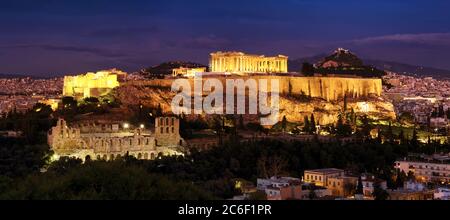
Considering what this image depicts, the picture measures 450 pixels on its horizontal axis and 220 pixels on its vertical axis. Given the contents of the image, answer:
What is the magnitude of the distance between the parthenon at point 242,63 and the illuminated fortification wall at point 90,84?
617cm

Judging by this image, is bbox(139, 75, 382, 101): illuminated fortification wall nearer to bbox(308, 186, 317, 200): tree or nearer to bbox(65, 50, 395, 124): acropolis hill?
bbox(65, 50, 395, 124): acropolis hill

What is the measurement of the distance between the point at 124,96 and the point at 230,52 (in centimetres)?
1020

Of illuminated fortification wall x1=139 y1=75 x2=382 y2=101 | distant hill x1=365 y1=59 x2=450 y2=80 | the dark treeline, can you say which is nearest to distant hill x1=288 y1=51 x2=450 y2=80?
distant hill x1=365 y1=59 x2=450 y2=80

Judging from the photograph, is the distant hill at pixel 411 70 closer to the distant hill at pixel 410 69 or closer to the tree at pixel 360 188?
the distant hill at pixel 410 69

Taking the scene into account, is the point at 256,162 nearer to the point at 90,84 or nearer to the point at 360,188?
the point at 360,188

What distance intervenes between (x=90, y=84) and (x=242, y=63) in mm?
8871

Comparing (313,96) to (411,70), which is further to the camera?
(411,70)

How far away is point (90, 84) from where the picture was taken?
37906 mm

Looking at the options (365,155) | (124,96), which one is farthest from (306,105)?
(365,155)

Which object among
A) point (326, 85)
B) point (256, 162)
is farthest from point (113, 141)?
point (326, 85)

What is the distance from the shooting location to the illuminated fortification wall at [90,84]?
3731cm

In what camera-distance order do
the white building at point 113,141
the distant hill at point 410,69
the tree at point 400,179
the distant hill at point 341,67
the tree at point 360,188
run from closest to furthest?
the tree at point 360,188 → the tree at point 400,179 → the white building at point 113,141 → the distant hill at point 341,67 → the distant hill at point 410,69

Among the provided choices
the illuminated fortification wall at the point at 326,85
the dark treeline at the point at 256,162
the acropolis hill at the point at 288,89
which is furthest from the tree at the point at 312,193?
the illuminated fortification wall at the point at 326,85
